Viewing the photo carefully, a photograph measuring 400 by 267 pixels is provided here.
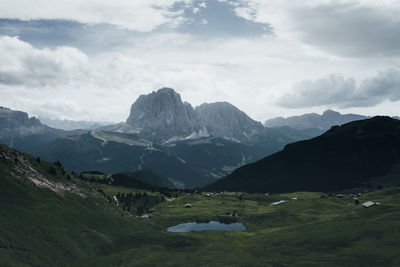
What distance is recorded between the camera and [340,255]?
595 feet

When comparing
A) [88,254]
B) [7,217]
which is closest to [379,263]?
[88,254]

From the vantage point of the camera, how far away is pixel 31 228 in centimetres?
19362

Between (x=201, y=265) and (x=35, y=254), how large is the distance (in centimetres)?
8193

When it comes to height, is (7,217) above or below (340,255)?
above

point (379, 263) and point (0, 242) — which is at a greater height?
point (0, 242)

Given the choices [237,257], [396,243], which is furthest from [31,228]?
[396,243]

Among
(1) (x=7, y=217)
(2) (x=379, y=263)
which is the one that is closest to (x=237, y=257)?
(2) (x=379, y=263)

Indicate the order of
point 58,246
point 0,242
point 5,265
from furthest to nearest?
point 58,246 → point 0,242 → point 5,265

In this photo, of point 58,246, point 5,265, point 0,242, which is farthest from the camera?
point 58,246

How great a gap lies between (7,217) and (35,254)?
3275cm

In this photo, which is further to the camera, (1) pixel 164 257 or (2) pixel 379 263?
(1) pixel 164 257

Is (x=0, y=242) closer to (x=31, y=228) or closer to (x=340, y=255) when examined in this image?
(x=31, y=228)

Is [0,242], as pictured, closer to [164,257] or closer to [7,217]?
[7,217]

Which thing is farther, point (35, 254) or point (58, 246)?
point (58, 246)
